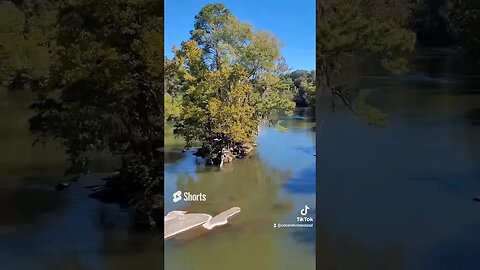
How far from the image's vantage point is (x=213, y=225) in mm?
3402

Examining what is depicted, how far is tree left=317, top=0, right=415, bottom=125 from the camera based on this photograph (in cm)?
339

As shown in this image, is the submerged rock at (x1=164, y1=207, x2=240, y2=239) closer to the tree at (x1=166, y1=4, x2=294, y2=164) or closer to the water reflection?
the water reflection

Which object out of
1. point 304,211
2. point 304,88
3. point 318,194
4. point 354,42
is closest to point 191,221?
point 304,211

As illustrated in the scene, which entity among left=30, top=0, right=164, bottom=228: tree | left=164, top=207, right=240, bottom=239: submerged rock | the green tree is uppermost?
the green tree

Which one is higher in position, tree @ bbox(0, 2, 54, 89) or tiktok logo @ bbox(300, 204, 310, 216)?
tree @ bbox(0, 2, 54, 89)

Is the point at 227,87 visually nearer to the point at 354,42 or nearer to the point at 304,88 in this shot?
the point at 304,88

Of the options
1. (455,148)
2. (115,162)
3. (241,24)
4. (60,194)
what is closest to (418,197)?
(455,148)

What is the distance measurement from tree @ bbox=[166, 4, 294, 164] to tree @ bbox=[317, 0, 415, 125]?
293 mm

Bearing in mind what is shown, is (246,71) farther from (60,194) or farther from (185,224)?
(60,194)

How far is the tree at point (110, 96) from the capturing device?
3.43 metres

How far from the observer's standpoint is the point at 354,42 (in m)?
3.42

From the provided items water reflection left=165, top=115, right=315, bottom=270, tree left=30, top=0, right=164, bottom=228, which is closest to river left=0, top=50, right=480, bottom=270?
water reflection left=165, top=115, right=315, bottom=270

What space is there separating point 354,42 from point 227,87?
0.89 m

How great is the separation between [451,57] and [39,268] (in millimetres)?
3111
